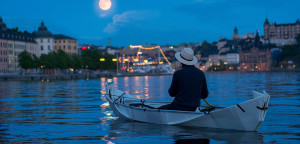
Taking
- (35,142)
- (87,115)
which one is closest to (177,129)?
(35,142)

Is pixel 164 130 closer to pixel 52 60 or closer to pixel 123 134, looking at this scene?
pixel 123 134

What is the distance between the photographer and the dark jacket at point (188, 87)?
577 inches

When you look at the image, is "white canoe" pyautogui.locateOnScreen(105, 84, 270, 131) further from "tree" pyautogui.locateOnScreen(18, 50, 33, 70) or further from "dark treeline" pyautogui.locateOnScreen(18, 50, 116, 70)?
"dark treeline" pyautogui.locateOnScreen(18, 50, 116, 70)

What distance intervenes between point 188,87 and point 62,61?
132m

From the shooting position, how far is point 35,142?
13.3 metres

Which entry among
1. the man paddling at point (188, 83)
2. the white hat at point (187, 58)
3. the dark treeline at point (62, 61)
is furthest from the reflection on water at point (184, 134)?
the dark treeline at point (62, 61)

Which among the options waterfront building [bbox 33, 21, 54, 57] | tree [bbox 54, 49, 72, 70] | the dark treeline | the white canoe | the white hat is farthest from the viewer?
waterfront building [bbox 33, 21, 54, 57]

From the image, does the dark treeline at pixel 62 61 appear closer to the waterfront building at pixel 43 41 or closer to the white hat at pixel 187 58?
the waterfront building at pixel 43 41

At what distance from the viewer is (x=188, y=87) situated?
14.7 m

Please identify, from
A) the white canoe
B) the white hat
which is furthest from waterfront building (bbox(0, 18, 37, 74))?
the white hat

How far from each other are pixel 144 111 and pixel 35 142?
4324mm

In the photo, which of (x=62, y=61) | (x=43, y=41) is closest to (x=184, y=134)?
(x=62, y=61)

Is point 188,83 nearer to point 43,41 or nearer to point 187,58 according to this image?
point 187,58

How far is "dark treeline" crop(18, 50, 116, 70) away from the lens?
437 feet
